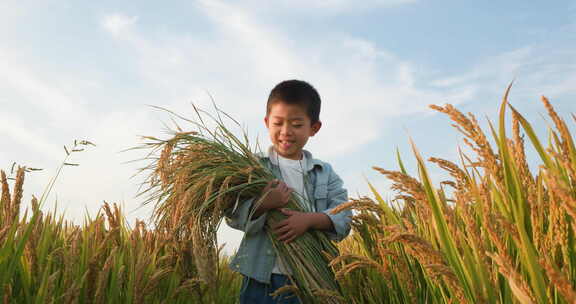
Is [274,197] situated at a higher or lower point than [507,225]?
higher

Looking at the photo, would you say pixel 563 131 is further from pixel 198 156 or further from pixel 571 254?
pixel 198 156

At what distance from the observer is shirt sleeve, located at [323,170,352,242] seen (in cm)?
Result: 288

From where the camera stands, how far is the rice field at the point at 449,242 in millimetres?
1164

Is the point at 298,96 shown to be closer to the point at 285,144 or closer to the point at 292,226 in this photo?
the point at 285,144

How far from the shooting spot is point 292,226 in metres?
2.71

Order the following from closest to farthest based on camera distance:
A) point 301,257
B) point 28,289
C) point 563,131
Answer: point 563,131, point 28,289, point 301,257

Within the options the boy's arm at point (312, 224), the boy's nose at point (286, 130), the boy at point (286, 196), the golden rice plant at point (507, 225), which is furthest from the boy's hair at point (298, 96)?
the golden rice plant at point (507, 225)

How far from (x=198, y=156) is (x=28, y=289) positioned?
113cm

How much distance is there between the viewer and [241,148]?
2.98 metres

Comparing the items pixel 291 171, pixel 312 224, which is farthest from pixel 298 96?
pixel 312 224

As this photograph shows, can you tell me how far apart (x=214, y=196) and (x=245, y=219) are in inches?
9.1

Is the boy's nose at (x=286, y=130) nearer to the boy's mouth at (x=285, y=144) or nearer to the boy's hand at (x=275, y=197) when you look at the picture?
the boy's mouth at (x=285, y=144)

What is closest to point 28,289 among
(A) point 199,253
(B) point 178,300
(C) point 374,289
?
(A) point 199,253

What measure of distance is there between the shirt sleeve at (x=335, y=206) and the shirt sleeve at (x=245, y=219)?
0.41 metres
